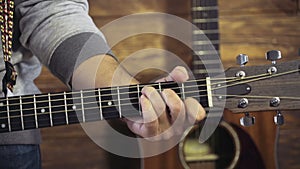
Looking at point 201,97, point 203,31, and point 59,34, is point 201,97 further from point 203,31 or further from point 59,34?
point 203,31

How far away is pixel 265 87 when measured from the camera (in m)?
0.87

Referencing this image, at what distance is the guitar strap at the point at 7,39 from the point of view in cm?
98

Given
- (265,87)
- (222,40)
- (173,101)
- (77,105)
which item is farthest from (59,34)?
(222,40)

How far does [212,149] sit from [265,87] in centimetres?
63

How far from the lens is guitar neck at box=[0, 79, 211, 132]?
0.89 metres

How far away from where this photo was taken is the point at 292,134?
1670mm

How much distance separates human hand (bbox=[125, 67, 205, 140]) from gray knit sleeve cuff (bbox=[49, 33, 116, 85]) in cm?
15

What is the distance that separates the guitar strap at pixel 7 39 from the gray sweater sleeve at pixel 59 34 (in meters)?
0.04

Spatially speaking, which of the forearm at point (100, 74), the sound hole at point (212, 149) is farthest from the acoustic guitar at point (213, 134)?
the forearm at point (100, 74)

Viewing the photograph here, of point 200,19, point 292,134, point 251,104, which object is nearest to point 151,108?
point 251,104

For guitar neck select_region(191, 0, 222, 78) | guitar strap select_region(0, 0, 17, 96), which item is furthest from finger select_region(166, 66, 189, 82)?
guitar neck select_region(191, 0, 222, 78)

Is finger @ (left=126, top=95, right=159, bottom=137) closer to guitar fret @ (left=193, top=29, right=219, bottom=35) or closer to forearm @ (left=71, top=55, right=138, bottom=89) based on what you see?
forearm @ (left=71, top=55, right=138, bottom=89)

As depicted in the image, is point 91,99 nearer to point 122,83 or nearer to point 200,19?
point 122,83

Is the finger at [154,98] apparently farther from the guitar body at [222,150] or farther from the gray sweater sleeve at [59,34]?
the guitar body at [222,150]
